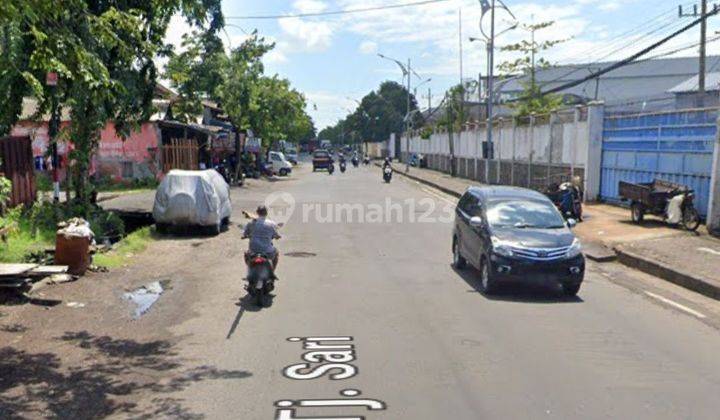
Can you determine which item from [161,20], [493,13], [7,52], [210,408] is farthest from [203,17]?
[493,13]

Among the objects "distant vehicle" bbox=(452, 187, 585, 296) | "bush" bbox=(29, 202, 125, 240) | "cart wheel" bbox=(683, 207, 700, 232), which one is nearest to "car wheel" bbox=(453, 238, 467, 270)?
"distant vehicle" bbox=(452, 187, 585, 296)

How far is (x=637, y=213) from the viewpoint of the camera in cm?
1858

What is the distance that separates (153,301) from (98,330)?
6.03ft

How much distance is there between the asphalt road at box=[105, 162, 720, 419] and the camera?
5824 mm

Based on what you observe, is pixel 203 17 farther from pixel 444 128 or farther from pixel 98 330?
pixel 444 128

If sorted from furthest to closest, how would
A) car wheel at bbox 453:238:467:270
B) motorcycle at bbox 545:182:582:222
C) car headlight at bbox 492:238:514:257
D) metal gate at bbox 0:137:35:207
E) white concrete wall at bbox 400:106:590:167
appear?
white concrete wall at bbox 400:106:590:167, motorcycle at bbox 545:182:582:222, metal gate at bbox 0:137:35:207, car wheel at bbox 453:238:467:270, car headlight at bbox 492:238:514:257

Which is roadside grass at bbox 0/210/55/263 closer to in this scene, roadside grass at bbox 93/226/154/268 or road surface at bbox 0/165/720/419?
roadside grass at bbox 93/226/154/268

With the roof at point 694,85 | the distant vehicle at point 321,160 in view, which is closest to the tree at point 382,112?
the distant vehicle at point 321,160

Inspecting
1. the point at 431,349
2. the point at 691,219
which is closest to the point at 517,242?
the point at 431,349

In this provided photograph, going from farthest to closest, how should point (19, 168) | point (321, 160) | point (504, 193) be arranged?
point (321, 160), point (19, 168), point (504, 193)

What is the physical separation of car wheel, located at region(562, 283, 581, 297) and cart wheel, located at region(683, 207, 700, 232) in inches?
287

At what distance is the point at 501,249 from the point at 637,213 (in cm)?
960

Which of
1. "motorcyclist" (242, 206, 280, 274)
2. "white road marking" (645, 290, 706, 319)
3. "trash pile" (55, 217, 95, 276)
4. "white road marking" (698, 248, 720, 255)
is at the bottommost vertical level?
"white road marking" (645, 290, 706, 319)

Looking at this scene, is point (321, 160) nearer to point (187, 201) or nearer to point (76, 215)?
point (187, 201)
